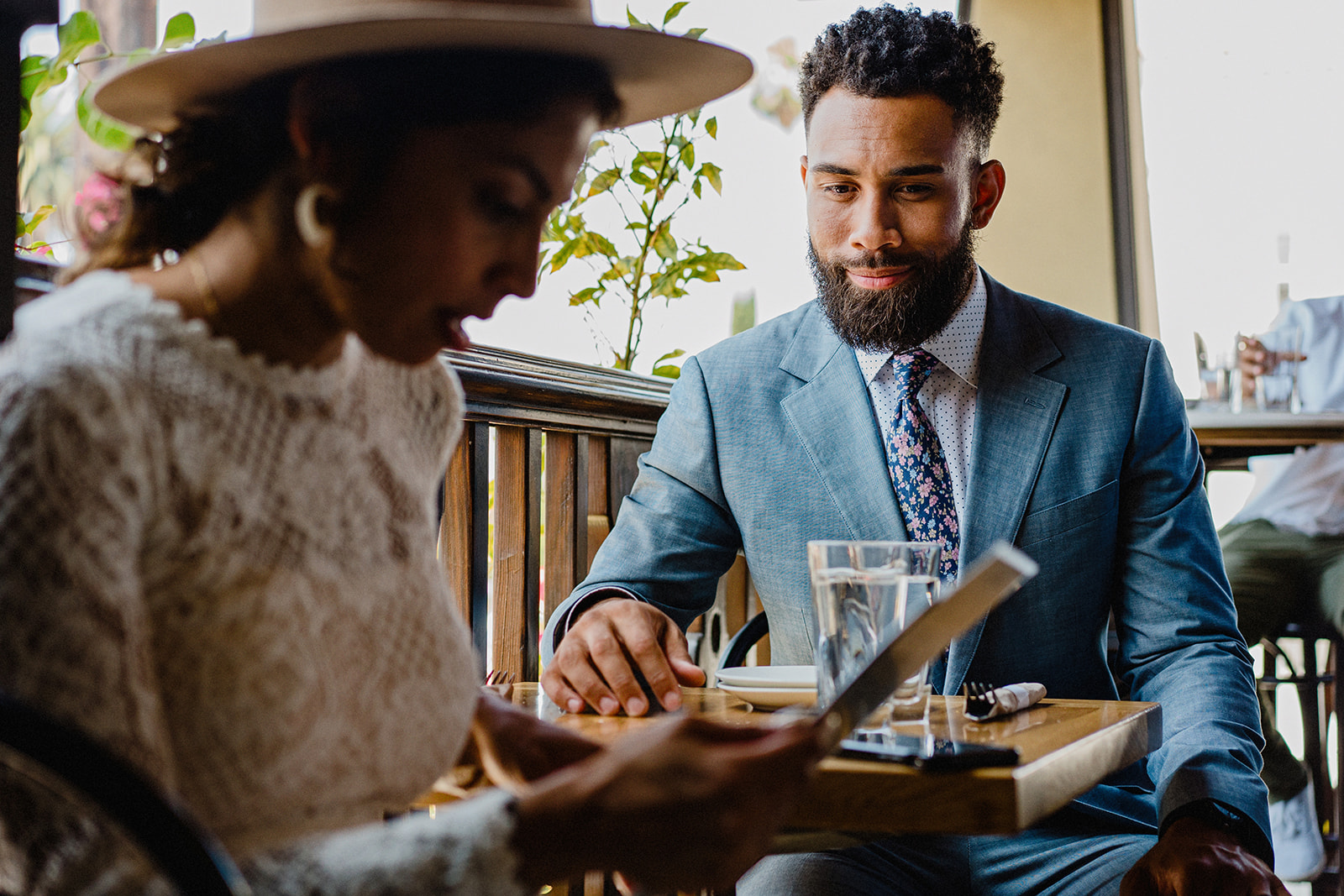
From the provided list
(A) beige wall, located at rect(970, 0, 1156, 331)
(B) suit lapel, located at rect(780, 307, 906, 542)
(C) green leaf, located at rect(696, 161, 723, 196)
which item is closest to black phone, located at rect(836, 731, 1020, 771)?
(B) suit lapel, located at rect(780, 307, 906, 542)

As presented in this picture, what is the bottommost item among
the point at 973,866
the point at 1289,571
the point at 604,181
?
the point at 973,866

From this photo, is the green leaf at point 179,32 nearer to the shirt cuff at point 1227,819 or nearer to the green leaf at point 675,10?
the green leaf at point 675,10

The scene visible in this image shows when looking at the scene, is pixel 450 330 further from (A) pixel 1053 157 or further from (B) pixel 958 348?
(A) pixel 1053 157

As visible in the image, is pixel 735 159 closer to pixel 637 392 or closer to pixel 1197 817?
pixel 637 392

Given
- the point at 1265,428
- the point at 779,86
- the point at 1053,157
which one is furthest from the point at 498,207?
the point at 1053,157

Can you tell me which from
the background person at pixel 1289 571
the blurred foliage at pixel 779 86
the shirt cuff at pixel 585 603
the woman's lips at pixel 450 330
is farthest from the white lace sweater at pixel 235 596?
the background person at pixel 1289 571

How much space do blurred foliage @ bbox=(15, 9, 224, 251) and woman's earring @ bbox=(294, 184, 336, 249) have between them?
62 cm

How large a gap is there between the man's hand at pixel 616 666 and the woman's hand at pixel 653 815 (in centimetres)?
57

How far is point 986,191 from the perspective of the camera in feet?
6.82

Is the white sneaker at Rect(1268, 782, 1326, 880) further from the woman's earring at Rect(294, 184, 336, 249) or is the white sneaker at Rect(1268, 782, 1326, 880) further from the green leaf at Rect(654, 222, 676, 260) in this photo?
the woman's earring at Rect(294, 184, 336, 249)

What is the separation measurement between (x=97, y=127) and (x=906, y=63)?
1.21m

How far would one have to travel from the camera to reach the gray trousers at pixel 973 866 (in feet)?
4.62

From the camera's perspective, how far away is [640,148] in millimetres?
2436

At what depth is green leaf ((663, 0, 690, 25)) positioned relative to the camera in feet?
7.30
